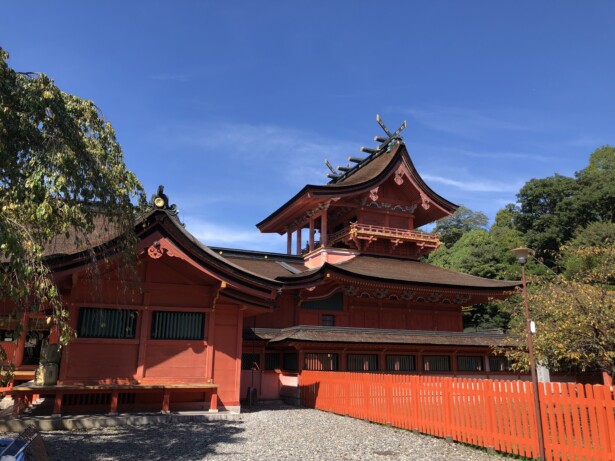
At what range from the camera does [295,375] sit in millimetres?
17938

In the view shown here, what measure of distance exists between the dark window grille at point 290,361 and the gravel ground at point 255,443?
5.35 m

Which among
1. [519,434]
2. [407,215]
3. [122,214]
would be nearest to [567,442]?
Result: [519,434]

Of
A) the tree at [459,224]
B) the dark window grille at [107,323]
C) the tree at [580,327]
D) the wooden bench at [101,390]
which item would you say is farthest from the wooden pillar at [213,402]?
the tree at [459,224]

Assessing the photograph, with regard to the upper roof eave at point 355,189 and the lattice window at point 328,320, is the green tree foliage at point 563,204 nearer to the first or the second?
the upper roof eave at point 355,189

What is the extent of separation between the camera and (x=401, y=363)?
66.2 ft

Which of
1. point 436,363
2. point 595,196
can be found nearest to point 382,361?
point 436,363

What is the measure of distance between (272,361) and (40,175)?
569 inches

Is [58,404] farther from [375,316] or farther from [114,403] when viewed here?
[375,316]

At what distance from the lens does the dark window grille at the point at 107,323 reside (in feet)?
42.6

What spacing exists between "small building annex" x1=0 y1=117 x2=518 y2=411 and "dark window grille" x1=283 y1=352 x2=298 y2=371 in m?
0.09

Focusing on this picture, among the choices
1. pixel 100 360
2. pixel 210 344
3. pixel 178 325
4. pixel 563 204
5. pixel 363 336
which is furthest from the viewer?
pixel 563 204

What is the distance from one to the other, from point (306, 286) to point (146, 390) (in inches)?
315

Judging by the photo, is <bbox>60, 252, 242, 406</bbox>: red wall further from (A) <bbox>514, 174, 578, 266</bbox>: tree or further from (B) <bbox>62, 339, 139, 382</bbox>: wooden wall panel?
(A) <bbox>514, 174, 578, 266</bbox>: tree

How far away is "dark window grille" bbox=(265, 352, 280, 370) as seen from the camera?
19.3 meters
